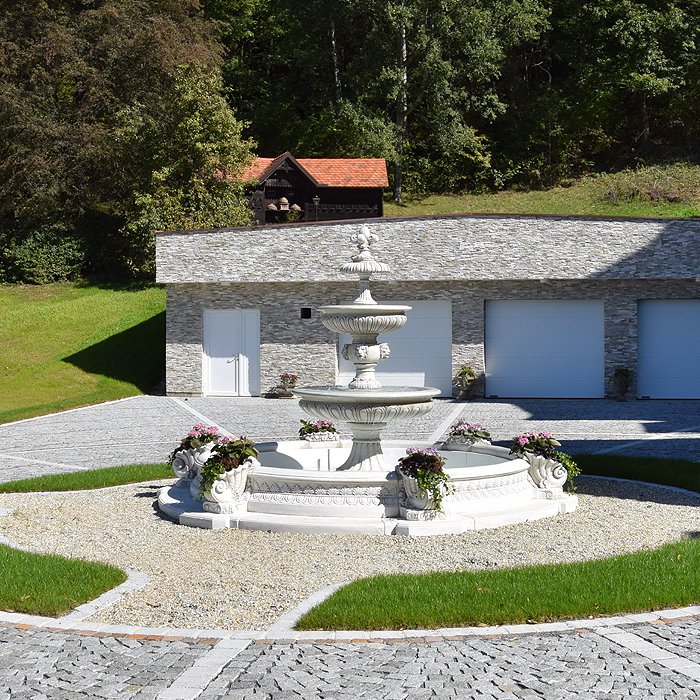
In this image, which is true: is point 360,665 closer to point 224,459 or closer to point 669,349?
point 224,459

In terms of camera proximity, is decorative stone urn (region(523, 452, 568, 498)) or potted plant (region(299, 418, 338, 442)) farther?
potted plant (region(299, 418, 338, 442))

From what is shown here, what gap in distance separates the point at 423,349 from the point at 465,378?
1.55 meters

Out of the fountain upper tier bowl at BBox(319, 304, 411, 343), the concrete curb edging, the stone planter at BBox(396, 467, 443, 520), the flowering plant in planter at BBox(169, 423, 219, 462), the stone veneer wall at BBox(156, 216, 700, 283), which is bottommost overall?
the concrete curb edging

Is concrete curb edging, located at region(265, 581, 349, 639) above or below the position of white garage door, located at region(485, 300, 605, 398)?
below

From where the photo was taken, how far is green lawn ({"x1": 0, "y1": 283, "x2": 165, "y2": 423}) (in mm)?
27844

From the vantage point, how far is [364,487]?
35.1 ft

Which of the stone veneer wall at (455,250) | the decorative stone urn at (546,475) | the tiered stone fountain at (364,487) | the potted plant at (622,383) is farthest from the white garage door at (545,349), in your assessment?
the decorative stone urn at (546,475)

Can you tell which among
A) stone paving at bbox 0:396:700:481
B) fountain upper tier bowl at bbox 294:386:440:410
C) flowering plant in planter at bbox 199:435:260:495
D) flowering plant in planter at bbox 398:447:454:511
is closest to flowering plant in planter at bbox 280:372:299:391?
stone paving at bbox 0:396:700:481

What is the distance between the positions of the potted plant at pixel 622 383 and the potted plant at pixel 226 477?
57.4ft

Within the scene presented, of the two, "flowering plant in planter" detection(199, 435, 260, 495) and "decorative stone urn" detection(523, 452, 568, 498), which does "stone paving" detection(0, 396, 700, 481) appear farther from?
"decorative stone urn" detection(523, 452, 568, 498)

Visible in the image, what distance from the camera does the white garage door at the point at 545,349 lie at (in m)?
27.1

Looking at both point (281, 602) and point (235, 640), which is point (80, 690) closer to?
point (235, 640)

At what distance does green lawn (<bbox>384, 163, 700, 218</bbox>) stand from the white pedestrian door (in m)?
16.6

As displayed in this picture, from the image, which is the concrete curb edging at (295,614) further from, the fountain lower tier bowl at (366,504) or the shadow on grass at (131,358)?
the shadow on grass at (131,358)
